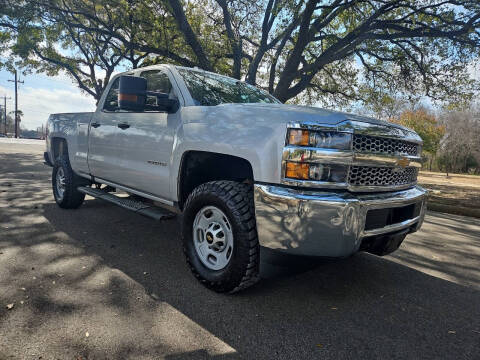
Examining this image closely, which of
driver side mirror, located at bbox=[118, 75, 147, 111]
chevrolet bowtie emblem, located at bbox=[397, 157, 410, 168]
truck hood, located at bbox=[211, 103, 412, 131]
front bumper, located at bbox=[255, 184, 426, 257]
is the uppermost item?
driver side mirror, located at bbox=[118, 75, 147, 111]

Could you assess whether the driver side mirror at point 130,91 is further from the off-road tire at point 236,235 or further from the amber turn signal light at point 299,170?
the amber turn signal light at point 299,170

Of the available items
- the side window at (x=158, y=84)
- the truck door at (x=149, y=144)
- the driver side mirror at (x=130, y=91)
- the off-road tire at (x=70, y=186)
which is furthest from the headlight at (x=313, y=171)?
the off-road tire at (x=70, y=186)

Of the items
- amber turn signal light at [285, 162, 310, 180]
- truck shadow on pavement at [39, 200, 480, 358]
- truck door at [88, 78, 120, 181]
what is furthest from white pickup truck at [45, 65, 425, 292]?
truck shadow on pavement at [39, 200, 480, 358]

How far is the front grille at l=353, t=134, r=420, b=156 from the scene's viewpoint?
2383 mm

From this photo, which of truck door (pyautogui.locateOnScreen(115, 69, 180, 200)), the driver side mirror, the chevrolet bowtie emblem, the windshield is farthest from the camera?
the windshield

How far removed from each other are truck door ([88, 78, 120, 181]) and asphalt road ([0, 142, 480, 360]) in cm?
85

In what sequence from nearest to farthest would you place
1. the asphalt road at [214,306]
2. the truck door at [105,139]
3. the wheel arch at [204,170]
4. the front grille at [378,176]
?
1. the asphalt road at [214,306]
2. the front grille at [378,176]
3. the wheel arch at [204,170]
4. the truck door at [105,139]

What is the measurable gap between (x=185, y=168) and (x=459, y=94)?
42.0 feet

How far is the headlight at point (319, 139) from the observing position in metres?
2.27

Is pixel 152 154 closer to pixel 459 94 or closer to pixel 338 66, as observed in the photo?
pixel 459 94

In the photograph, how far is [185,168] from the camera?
10.3ft

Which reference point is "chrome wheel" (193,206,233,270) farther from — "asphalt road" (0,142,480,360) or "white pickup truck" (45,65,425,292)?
"asphalt road" (0,142,480,360)

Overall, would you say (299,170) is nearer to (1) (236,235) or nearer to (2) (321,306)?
(1) (236,235)

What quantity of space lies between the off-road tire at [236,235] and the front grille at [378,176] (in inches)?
30.5
